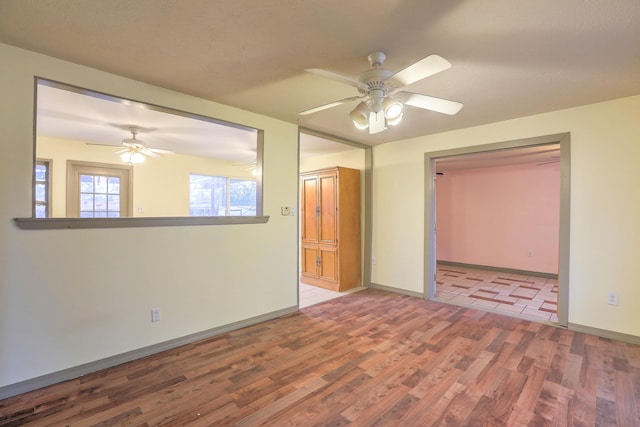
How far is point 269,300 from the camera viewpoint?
337cm

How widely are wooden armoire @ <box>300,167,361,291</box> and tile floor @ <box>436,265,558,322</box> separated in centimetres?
140

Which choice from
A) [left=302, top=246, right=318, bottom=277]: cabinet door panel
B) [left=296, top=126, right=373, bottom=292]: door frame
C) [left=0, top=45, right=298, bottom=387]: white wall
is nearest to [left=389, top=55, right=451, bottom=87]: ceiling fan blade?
[left=0, top=45, right=298, bottom=387]: white wall

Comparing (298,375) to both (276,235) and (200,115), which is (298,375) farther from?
(200,115)

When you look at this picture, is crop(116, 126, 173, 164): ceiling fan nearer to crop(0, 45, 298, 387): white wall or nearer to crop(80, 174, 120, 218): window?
crop(80, 174, 120, 218): window

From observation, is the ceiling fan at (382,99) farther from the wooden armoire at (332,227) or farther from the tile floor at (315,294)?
the tile floor at (315,294)

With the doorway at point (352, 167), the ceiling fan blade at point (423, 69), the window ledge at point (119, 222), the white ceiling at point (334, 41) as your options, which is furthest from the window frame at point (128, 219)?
the ceiling fan blade at point (423, 69)

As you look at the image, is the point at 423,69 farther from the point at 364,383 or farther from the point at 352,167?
the point at 352,167

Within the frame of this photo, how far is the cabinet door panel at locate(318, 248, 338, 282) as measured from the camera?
15.0 feet

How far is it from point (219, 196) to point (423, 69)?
5608mm

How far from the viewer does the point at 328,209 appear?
15.2ft

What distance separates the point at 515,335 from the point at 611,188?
5.52 ft

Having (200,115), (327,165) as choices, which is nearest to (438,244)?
(327,165)

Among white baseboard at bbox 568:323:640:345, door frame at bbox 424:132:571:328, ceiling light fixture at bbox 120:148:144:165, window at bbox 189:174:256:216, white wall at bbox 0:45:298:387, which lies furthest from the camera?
window at bbox 189:174:256:216

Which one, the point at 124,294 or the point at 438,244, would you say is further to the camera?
the point at 438,244
